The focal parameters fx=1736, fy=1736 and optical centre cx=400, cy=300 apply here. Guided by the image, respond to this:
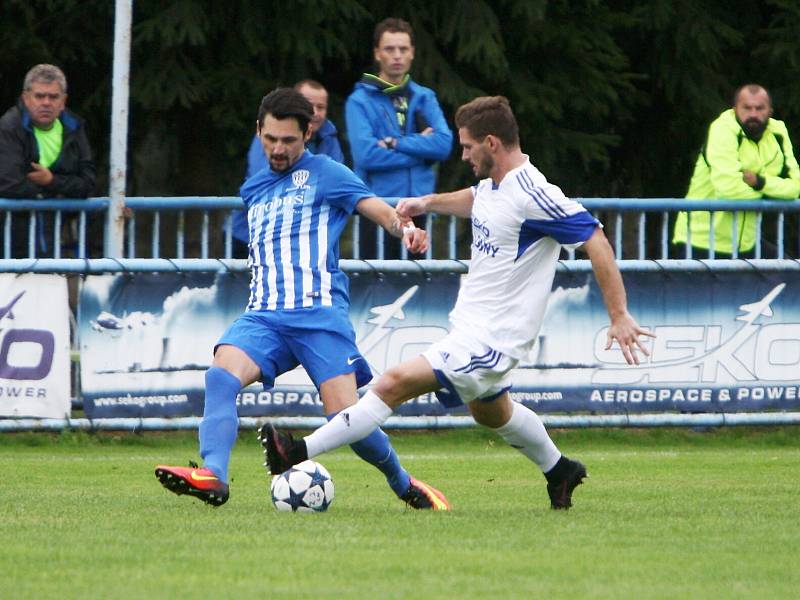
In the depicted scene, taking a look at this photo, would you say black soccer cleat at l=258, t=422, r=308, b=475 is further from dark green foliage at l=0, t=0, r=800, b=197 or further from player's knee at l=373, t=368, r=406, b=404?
dark green foliage at l=0, t=0, r=800, b=197

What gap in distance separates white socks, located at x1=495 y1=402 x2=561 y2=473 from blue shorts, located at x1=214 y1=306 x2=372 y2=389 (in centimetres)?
78

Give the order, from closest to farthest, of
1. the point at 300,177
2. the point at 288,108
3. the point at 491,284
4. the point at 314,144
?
the point at 491,284, the point at 288,108, the point at 300,177, the point at 314,144

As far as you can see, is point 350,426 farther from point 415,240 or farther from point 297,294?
point 415,240


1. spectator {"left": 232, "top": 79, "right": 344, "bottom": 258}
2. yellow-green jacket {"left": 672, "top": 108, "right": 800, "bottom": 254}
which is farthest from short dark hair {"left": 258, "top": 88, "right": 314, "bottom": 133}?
yellow-green jacket {"left": 672, "top": 108, "right": 800, "bottom": 254}

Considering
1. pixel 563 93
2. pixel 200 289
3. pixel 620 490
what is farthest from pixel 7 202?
pixel 563 93

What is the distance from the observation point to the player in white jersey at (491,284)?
7.52m

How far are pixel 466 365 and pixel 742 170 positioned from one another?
218 inches

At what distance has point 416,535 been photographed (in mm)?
6770

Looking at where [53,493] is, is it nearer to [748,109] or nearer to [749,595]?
[749,595]

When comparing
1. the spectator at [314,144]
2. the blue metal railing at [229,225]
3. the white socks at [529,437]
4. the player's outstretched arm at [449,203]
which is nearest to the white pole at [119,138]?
the blue metal railing at [229,225]

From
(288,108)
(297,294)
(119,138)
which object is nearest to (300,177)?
(288,108)

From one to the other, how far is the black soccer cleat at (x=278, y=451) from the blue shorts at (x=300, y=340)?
490 mm

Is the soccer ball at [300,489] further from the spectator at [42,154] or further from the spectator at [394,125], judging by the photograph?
the spectator at [42,154]

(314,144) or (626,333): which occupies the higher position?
(314,144)
